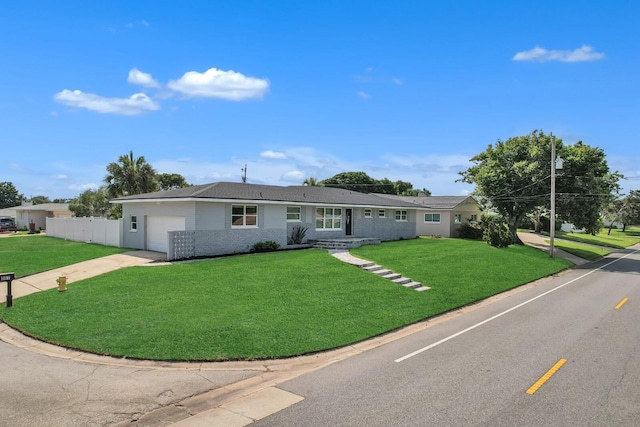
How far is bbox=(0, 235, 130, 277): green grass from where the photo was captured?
62.2 feet

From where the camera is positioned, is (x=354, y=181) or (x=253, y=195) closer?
(x=253, y=195)

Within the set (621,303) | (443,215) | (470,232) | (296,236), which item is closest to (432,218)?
(443,215)

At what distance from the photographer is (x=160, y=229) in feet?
77.7

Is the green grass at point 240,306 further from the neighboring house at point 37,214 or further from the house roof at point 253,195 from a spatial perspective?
the neighboring house at point 37,214

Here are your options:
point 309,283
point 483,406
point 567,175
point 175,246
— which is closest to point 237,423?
point 483,406

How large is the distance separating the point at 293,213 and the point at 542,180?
69.6 feet

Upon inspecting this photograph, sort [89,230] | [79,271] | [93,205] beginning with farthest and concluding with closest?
[93,205] → [89,230] → [79,271]

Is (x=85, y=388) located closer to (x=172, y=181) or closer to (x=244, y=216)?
(x=244, y=216)

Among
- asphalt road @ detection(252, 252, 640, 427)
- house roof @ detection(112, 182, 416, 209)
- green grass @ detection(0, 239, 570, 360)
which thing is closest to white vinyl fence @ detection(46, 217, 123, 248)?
house roof @ detection(112, 182, 416, 209)

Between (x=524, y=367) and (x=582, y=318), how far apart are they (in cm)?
618

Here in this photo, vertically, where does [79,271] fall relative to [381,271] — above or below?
above

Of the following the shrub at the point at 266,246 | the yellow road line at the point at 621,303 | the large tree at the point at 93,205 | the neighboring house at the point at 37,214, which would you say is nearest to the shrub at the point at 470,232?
the shrub at the point at 266,246

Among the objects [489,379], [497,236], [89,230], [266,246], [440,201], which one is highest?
[440,201]

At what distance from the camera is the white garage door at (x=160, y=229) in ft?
73.4
